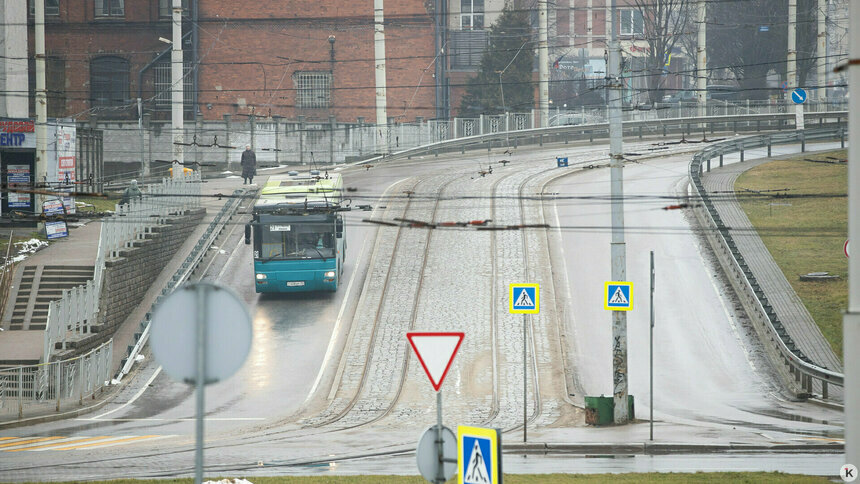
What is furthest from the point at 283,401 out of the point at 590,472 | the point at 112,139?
the point at 112,139

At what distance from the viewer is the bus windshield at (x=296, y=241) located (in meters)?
29.7

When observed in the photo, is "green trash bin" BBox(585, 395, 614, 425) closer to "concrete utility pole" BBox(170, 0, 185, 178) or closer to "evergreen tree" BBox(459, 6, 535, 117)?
"concrete utility pole" BBox(170, 0, 185, 178)

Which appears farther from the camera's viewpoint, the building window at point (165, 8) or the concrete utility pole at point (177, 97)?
the building window at point (165, 8)

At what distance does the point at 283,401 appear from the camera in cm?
2325

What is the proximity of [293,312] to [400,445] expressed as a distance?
475 inches

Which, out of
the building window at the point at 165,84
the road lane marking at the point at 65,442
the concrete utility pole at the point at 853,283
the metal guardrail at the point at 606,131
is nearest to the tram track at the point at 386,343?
the road lane marking at the point at 65,442

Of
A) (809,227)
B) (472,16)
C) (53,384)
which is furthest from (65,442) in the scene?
(472,16)

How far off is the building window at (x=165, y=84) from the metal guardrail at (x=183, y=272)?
22.9m

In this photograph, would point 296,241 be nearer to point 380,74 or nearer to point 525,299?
point 525,299

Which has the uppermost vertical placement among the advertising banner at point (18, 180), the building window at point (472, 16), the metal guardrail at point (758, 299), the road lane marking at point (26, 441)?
the building window at point (472, 16)

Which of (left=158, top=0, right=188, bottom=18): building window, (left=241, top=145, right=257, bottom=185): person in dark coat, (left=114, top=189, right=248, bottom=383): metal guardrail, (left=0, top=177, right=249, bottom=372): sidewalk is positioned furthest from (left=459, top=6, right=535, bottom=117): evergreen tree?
(left=0, top=177, right=249, bottom=372): sidewalk

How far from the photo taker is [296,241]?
29891 mm

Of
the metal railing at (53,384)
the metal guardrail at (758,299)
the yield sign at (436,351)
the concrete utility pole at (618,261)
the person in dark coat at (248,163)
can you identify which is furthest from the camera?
the person in dark coat at (248,163)

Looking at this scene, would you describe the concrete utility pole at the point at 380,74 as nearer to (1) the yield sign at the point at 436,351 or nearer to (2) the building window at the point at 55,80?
(2) the building window at the point at 55,80
